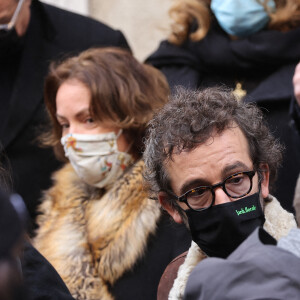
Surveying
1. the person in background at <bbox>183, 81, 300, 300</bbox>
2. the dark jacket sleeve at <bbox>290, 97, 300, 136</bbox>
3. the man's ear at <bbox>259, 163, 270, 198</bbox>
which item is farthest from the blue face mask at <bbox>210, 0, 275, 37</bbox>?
the person in background at <bbox>183, 81, 300, 300</bbox>

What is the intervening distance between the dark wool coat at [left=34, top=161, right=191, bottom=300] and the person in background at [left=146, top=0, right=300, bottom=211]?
62cm

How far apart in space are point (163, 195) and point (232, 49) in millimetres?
1262

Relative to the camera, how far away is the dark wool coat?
9.54ft

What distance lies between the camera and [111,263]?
3.01 meters

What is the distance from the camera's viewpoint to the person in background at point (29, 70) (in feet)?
12.3

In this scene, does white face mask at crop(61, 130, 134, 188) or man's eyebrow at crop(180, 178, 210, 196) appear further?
white face mask at crop(61, 130, 134, 188)

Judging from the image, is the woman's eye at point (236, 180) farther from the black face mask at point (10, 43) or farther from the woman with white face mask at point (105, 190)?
the black face mask at point (10, 43)

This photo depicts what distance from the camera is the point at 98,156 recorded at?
3137mm

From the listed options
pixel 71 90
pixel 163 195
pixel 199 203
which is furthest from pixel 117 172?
pixel 199 203

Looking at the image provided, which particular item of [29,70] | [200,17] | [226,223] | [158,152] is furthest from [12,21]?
[226,223]

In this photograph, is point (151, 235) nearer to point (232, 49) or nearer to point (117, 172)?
point (117, 172)

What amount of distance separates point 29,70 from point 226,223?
217cm

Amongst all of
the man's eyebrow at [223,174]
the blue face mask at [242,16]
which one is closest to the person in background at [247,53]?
the blue face mask at [242,16]

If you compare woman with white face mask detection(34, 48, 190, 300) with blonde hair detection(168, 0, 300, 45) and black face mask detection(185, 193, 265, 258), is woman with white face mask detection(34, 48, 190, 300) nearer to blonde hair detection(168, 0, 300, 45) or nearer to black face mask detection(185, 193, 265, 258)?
blonde hair detection(168, 0, 300, 45)
